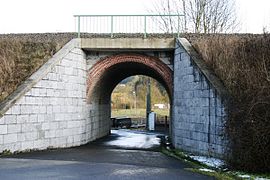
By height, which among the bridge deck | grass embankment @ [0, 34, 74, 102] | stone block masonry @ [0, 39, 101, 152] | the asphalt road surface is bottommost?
the asphalt road surface

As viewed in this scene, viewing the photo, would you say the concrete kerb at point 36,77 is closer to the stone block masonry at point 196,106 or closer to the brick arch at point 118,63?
the brick arch at point 118,63

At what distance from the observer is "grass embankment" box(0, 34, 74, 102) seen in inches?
523

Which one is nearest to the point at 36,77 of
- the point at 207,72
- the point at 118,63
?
the point at 118,63

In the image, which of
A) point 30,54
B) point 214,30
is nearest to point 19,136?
point 30,54

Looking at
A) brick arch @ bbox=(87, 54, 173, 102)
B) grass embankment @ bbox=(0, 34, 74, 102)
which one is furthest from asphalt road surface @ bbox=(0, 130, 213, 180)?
brick arch @ bbox=(87, 54, 173, 102)

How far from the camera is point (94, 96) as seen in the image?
59.5ft

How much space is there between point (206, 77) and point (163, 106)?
143 ft

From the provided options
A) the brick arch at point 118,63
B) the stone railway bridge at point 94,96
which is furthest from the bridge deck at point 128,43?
the brick arch at point 118,63

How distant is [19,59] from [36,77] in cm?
216

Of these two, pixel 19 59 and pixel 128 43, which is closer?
pixel 19 59

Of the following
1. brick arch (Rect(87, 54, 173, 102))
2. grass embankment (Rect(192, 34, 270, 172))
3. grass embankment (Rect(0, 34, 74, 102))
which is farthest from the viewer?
brick arch (Rect(87, 54, 173, 102))

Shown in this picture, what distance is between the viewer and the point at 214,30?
87.8 feet

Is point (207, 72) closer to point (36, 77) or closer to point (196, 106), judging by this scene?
point (196, 106)

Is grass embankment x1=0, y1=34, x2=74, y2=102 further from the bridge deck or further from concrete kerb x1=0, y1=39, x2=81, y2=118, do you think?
the bridge deck
